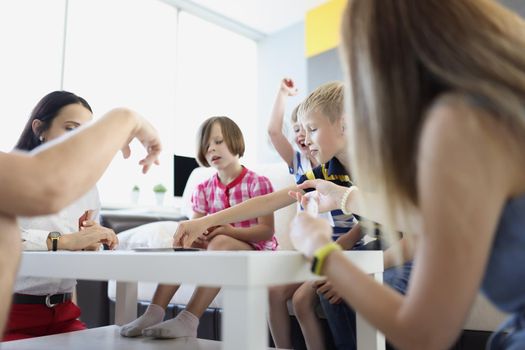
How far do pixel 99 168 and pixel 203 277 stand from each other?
0.20m

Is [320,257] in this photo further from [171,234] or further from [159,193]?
[159,193]

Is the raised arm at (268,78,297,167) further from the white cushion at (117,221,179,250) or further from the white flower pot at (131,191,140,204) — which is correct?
the white flower pot at (131,191,140,204)

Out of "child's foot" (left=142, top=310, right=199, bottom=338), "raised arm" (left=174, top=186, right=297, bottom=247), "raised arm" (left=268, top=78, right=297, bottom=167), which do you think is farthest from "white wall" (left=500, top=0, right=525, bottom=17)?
"child's foot" (left=142, top=310, right=199, bottom=338)

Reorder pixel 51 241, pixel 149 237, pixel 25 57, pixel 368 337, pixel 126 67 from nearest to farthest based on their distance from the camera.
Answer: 1. pixel 368 337
2. pixel 51 241
3. pixel 149 237
4. pixel 25 57
5. pixel 126 67

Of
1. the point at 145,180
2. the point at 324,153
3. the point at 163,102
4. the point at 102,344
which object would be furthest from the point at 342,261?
the point at 163,102

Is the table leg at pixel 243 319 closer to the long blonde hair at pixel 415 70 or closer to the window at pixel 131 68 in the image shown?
the long blonde hair at pixel 415 70

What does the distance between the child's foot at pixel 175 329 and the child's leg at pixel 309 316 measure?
32cm

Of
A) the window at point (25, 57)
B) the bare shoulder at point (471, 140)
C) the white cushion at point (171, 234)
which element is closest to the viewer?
the bare shoulder at point (471, 140)

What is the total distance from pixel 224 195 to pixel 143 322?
0.80m

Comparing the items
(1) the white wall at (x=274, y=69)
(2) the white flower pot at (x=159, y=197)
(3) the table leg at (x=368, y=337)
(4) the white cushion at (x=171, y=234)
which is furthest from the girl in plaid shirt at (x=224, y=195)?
(1) the white wall at (x=274, y=69)

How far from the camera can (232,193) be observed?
194 centimetres

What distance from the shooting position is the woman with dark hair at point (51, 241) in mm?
1233

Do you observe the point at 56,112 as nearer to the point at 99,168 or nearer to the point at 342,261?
the point at 99,168

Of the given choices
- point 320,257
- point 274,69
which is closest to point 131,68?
point 274,69
